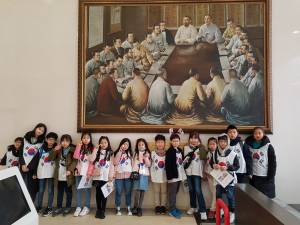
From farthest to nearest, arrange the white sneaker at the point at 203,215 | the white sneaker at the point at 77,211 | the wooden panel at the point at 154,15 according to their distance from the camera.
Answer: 1. the wooden panel at the point at 154,15
2. the white sneaker at the point at 77,211
3. the white sneaker at the point at 203,215

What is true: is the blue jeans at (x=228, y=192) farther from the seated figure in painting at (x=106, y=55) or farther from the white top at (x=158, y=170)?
the seated figure in painting at (x=106, y=55)

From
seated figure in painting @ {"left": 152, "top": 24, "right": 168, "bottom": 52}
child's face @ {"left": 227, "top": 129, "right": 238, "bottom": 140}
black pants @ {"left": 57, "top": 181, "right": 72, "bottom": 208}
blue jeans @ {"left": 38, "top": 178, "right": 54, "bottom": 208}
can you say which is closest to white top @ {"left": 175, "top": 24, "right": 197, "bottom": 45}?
seated figure in painting @ {"left": 152, "top": 24, "right": 168, "bottom": 52}

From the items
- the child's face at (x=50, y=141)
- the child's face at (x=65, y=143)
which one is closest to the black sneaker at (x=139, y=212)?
the child's face at (x=65, y=143)

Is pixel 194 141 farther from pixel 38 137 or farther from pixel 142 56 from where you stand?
pixel 38 137

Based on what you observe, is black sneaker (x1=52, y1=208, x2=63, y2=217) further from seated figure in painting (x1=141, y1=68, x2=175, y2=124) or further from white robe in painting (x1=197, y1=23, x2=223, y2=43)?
white robe in painting (x1=197, y1=23, x2=223, y2=43)

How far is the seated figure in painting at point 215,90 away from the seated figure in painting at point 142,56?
3.58 feet

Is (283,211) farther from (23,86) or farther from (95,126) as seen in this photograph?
(23,86)

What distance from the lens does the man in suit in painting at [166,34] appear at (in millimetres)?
5237

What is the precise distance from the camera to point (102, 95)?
5.26 metres

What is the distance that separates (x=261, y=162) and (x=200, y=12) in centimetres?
278

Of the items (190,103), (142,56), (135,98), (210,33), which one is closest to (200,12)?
(210,33)

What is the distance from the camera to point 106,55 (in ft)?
17.4

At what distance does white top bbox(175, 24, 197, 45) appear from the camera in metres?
5.20

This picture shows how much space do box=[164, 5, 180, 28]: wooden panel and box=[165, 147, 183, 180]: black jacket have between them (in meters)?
2.24
